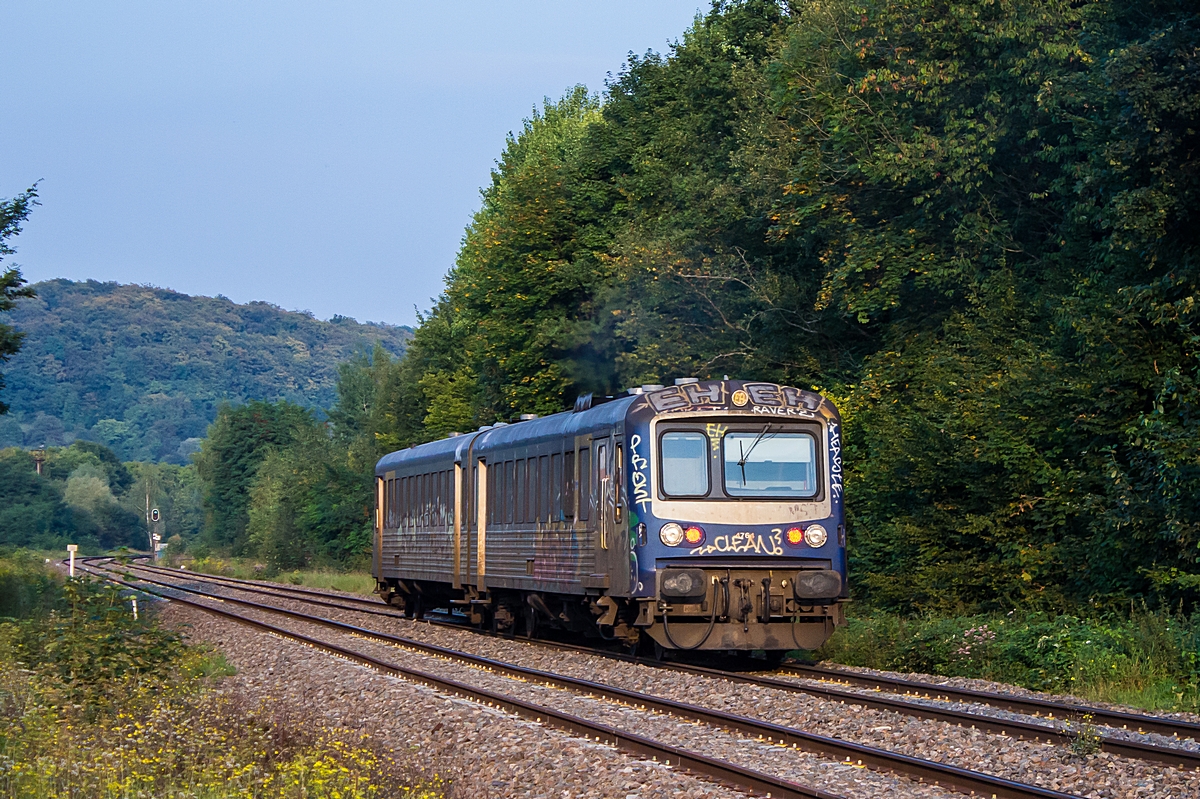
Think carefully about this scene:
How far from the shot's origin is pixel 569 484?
59.4 ft

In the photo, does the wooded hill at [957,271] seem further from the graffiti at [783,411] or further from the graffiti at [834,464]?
the graffiti at [783,411]

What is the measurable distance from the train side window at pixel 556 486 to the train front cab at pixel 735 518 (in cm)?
261

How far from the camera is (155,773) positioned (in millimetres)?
9227

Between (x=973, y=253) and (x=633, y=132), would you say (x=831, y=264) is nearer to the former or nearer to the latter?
(x=973, y=253)

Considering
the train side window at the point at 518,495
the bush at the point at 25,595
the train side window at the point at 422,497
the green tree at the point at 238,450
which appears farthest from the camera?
the green tree at the point at 238,450

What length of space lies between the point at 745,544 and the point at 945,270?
984cm

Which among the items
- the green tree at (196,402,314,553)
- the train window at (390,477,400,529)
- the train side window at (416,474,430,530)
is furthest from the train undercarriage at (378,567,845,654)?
the green tree at (196,402,314,553)

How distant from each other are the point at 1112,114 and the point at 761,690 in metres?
9.60

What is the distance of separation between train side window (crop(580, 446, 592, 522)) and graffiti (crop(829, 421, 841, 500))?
2.92 meters

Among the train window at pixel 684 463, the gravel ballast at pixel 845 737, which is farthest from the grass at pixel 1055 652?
the train window at pixel 684 463

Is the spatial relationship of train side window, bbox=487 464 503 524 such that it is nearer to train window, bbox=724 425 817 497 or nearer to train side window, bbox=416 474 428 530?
train side window, bbox=416 474 428 530

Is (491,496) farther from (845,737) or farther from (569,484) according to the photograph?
(845,737)

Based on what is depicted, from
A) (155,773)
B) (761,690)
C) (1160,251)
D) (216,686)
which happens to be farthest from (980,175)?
(155,773)

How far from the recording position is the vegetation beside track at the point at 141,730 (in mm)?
8594
